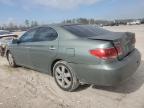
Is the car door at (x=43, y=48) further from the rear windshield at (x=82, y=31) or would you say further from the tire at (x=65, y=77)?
the rear windshield at (x=82, y=31)

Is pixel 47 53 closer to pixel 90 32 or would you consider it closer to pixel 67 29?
pixel 67 29

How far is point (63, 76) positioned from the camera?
4.95 m

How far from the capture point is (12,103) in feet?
14.6

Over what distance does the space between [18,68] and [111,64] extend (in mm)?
4381

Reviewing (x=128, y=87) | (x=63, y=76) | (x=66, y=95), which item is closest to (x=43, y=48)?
(x=63, y=76)

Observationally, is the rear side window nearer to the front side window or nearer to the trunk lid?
the front side window

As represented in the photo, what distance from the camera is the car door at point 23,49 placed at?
6156 mm

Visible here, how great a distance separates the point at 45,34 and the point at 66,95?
5.75 feet

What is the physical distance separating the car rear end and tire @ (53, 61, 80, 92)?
202 mm

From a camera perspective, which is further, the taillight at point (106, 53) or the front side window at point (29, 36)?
the front side window at point (29, 36)

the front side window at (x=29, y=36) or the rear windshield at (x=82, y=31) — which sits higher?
the rear windshield at (x=82, y=31)

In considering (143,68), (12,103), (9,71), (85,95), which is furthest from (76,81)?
(9,71)

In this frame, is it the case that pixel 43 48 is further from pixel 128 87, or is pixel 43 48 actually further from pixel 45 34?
pixel 128 87

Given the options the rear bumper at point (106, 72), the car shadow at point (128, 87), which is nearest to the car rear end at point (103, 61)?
the rear bumper at point (106, 72)
